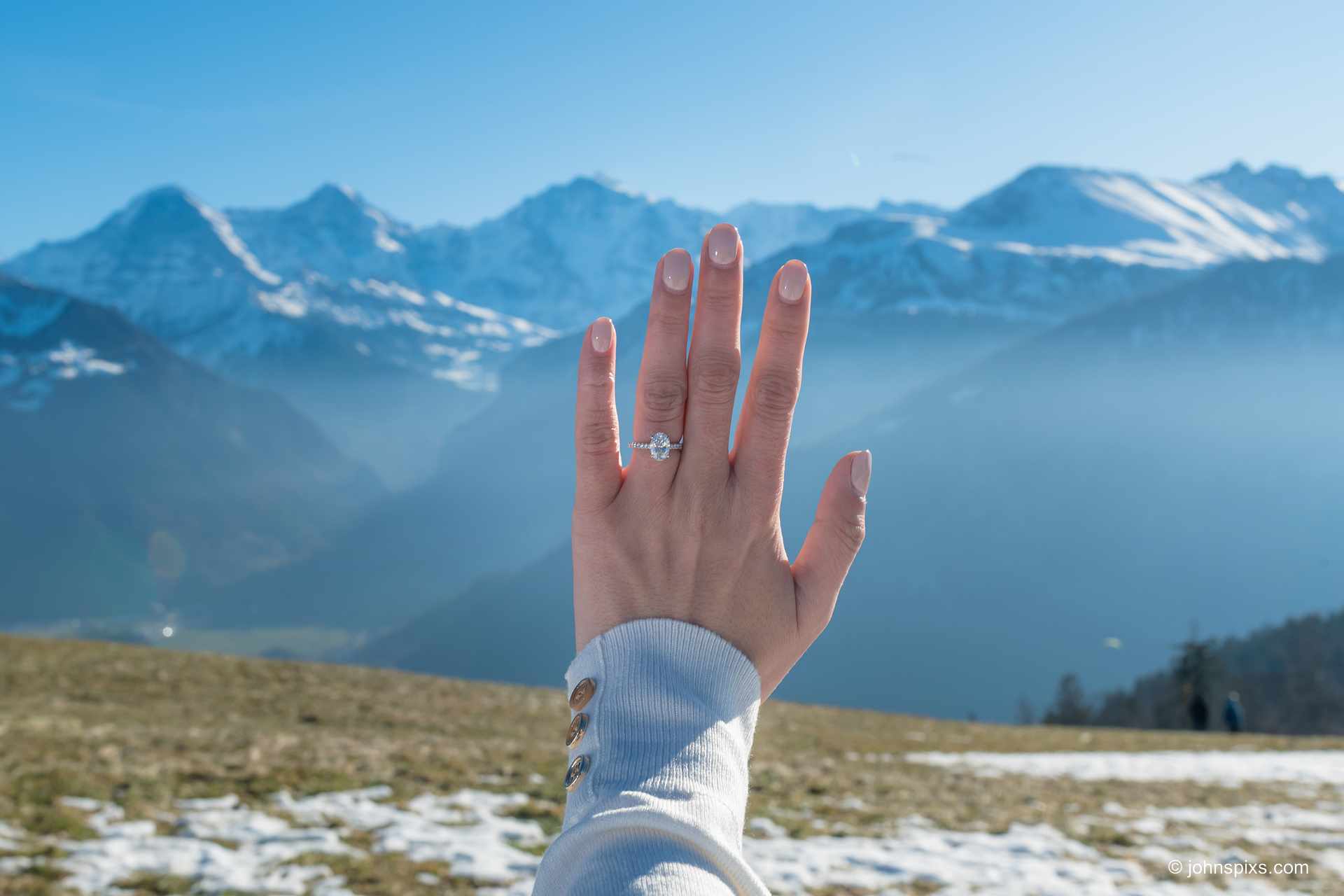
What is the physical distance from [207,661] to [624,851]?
20.4 metres

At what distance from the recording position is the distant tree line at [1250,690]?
3988 cm

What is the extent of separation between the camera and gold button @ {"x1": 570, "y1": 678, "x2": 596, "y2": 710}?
7.18ft

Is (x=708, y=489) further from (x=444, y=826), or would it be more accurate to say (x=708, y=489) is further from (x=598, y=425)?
(x=444, y=826)

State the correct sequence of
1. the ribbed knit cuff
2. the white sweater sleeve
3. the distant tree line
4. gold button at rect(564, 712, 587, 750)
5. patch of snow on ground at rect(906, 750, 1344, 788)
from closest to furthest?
the white sweater sleeve, the ribbed knit cuff, gold button at rect(564, 712, 587, 750), patch of snow on ground at rect(906, 750, 1344, 788), the distant tree line

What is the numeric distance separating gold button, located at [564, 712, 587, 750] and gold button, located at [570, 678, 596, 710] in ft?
0.09

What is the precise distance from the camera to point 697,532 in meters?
2.50

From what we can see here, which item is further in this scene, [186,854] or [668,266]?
[186,854]

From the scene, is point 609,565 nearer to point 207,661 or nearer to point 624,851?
point 624,851

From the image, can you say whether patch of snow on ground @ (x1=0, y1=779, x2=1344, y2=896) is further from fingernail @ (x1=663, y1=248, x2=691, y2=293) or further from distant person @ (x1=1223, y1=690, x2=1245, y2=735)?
distant person @ (x1=1223, y1=690, x2=1245, y2=735)

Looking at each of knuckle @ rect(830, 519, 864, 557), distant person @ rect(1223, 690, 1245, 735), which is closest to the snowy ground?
knuckle @ rect(830, 519, 864, 557)

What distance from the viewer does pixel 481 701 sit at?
18.5 m

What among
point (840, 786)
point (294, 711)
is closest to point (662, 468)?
point (840, 786)

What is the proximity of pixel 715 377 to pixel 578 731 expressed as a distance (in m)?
1.05

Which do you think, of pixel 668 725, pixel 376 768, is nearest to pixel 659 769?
pixel 668 725
